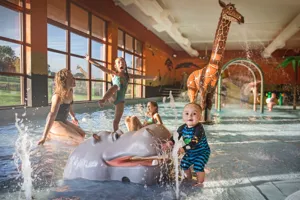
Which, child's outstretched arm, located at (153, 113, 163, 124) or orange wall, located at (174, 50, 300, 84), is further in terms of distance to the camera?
orange wall, located at (174, 50, 300, 84)

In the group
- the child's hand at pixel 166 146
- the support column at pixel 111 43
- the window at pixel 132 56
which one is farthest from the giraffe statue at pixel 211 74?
the window at pixel 132 56

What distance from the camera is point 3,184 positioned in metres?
1.94

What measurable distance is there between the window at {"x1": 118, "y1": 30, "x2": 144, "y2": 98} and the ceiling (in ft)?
3.59

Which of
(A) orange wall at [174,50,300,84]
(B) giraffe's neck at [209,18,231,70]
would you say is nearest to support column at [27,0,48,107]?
(B) giraffe's neck at [209,18,231,70]

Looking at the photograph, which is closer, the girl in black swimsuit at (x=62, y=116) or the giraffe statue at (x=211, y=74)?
the girl in black swimsuit at (x=62, y=116)

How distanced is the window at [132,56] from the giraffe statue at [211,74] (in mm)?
7515

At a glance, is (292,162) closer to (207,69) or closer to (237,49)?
(207,69)

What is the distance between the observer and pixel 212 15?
11.4 m

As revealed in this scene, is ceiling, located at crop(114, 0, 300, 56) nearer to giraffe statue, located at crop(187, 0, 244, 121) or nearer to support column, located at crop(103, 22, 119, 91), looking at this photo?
support column, located at crop(103, 22, 119, 91)

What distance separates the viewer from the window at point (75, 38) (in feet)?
26.4

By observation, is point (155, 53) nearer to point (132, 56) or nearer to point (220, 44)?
point (132, 56)

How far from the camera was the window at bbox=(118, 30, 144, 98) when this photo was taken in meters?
12.9

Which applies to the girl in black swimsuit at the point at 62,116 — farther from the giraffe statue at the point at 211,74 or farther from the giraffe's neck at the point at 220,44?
the giraffe's neck at the point at 220,44

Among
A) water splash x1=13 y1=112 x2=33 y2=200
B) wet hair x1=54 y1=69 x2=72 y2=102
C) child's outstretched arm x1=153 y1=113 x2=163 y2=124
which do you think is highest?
wet hair x1=54 y1=69 x2=72 y2=102
